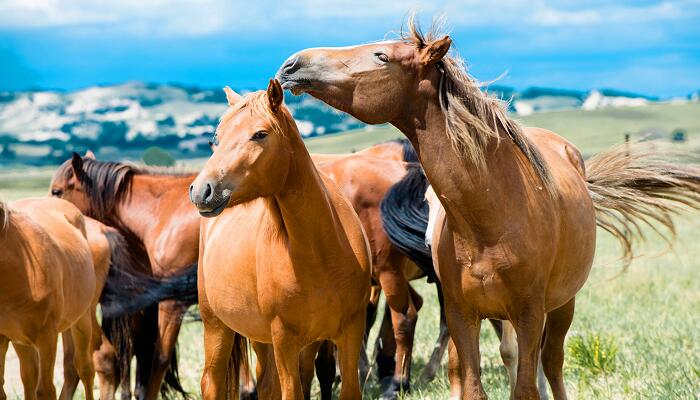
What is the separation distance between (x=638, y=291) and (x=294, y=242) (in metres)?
7.77

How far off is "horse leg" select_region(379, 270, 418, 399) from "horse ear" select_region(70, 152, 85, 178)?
2866 mm

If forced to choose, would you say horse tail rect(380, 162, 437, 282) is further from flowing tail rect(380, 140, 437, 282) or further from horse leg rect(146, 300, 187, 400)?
horse leg rect(146, 300, 187, 400)

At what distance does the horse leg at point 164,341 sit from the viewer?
23.8 feet

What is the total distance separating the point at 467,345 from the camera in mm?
4383

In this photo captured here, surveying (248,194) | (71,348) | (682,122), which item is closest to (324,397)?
(248,194)

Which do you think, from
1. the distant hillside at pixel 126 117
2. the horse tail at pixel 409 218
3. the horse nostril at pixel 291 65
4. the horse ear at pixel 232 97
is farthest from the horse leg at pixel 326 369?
the distant hillside at pixel 126 117

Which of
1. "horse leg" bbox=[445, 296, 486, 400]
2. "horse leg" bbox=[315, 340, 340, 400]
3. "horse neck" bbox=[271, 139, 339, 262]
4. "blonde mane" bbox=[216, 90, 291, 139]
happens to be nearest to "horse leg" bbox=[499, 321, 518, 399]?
"horse leg" bbox=[315, 340, 340, 400]

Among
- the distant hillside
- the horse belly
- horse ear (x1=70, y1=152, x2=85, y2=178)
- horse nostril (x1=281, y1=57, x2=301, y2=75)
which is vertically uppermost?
horse nostril (x1=281, y1=57, x2=301, y2=75)

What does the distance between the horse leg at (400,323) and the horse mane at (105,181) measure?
2.28 metres

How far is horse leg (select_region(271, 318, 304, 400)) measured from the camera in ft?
15.3

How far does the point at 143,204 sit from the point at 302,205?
12.6 feet

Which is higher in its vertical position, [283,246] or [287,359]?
[283,246]

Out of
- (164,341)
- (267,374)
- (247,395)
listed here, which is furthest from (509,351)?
(164,341)

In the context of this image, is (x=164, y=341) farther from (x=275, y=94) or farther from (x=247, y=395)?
(x=275, y=94)
